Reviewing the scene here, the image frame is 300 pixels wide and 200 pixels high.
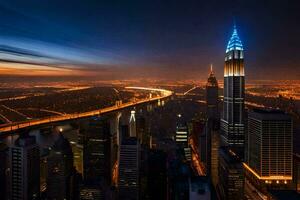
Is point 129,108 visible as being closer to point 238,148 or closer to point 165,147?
point 165,147

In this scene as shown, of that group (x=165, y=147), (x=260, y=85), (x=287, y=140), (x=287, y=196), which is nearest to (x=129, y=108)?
(x=165, y=147)

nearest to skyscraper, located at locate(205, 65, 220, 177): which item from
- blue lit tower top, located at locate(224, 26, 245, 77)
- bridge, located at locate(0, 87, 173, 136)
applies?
blue lit tower top, located at locate(224, 26, 245, 77)

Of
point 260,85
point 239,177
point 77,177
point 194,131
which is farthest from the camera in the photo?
point 194,131

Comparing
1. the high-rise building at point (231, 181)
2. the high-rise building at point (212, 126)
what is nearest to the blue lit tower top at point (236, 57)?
the high-rise building at point (212, 126)

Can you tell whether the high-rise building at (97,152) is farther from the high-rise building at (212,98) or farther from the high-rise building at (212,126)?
the high-rise building at (212,98)

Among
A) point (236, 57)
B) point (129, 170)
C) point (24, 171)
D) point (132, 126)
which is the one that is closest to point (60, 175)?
point (24, 171)

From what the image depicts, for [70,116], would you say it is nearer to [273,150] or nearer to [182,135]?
[182,135]
